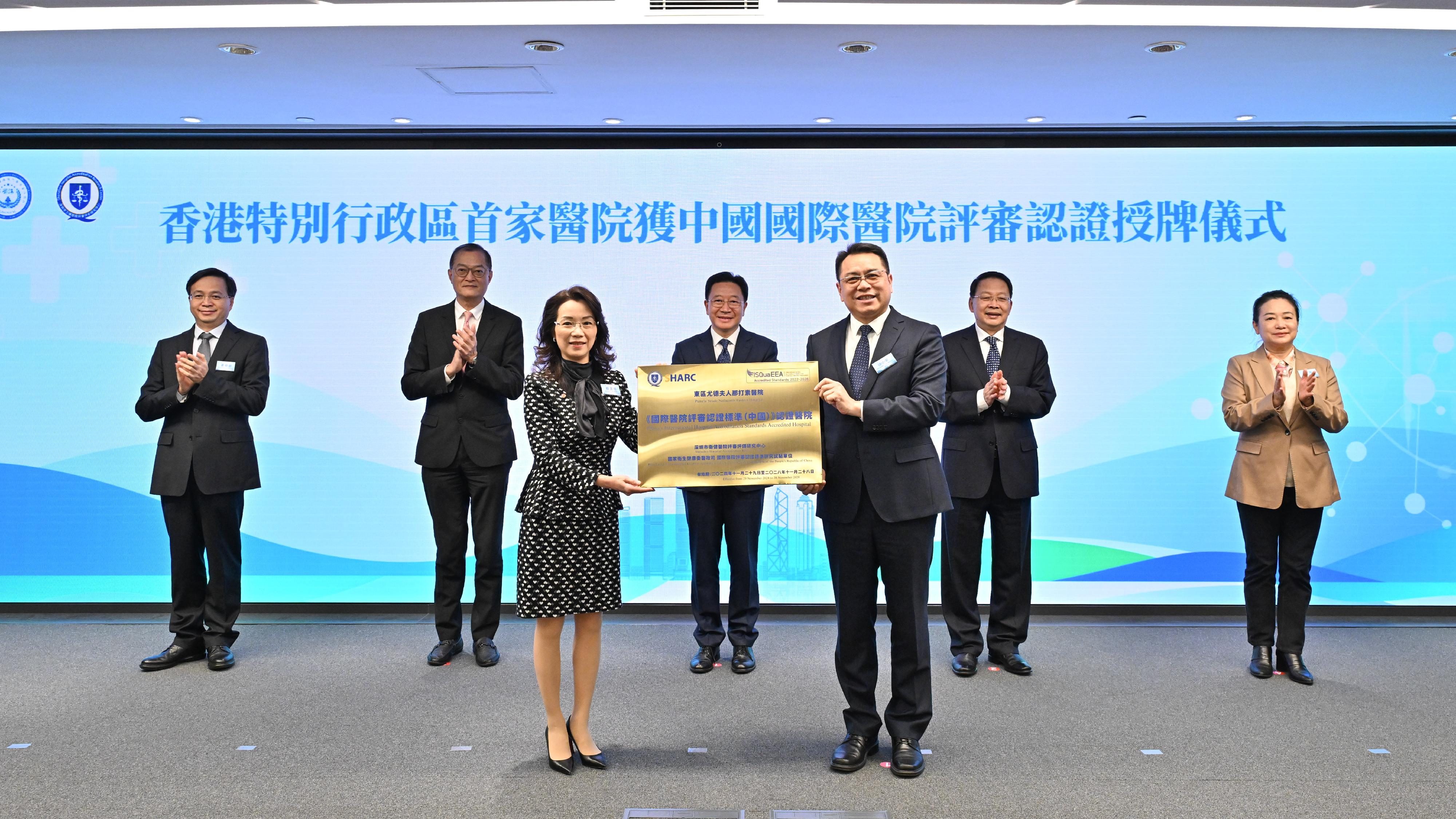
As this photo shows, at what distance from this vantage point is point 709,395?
3.16 metres

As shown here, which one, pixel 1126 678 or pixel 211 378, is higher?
pixel 211 378

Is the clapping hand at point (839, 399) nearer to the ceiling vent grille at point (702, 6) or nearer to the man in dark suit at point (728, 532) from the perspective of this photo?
the man in dark suit at point (728, 532)

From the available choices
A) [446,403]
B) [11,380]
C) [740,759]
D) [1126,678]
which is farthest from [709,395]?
[11,380]

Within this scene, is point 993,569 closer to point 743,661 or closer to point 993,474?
point 993,474

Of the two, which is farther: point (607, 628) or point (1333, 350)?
point (1333, 350)

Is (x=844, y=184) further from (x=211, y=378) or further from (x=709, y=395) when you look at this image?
(x=211, y=378)

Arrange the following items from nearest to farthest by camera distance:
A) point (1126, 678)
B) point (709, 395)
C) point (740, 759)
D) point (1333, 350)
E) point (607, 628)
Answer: point (709, 395) → point (740, 759) → point (1126, 678) → point (607, 628) → point (1333, 350)

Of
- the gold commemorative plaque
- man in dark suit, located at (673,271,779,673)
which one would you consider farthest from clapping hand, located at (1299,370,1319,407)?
the gold commemorative plaque

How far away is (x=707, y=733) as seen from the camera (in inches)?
144

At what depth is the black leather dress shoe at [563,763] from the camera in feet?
10.7

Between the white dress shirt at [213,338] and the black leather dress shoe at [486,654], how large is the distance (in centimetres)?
170

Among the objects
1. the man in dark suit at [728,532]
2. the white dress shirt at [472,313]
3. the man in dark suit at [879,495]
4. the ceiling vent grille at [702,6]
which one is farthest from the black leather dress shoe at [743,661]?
the ceiling vent grille at [702,6]

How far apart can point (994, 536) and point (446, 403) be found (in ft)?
8.23

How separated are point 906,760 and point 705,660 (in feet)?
4.67
